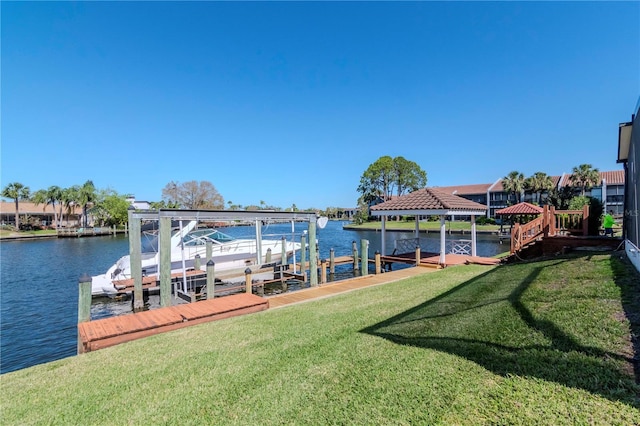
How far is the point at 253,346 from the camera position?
5129 millimetres

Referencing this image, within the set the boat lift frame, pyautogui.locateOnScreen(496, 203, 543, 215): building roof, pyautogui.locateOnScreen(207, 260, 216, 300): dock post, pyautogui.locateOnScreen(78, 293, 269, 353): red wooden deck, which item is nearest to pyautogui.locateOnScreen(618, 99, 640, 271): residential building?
pyautogui.locateOnScreen(78, 293, 269, 353): red wooden deck

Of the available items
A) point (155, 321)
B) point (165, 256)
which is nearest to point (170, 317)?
point (155, 321)

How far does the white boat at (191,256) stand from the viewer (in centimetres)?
1443

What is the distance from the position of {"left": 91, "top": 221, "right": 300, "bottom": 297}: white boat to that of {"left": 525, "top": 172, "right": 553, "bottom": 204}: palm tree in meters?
50.0

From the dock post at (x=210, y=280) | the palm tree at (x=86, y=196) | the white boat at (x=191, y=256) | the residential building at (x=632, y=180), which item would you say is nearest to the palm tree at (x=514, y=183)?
the residential building at (x=632, y=180)

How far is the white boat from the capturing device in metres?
14.4

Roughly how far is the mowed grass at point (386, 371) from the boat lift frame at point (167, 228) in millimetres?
3564

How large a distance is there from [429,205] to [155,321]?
38.6 ft

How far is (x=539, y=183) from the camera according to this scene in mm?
52438

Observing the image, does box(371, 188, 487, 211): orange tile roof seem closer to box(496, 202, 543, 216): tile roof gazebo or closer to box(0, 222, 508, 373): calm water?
box(0, 222, 508, 373): calm water

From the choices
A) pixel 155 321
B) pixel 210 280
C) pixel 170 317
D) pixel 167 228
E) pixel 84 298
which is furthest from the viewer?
pixel 210 280

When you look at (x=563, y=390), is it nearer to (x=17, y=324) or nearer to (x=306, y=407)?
(x=306, y=407)

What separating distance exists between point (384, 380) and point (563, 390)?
5.33 feet

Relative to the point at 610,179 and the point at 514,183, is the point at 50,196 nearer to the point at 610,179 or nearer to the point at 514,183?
the point at 514,183
